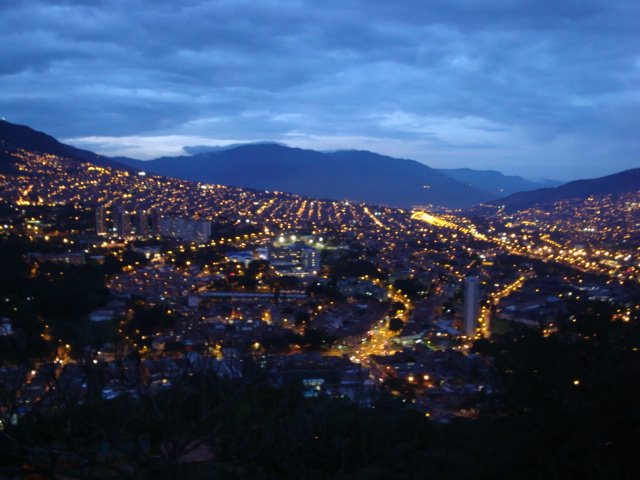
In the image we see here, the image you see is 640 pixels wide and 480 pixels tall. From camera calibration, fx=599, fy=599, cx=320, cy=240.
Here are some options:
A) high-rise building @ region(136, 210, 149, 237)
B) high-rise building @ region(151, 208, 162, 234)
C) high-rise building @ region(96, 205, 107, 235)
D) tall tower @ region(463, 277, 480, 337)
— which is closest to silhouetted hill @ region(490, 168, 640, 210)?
high-rise building @ region(151, 208, 162, 234)

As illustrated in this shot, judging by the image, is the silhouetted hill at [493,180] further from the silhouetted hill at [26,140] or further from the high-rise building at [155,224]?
the high-rise building at [155,224]

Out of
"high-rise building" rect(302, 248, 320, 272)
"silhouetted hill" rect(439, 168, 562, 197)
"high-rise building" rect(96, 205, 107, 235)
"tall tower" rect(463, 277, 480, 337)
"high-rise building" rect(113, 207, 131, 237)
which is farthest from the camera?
"silhouetted hill" rect(439, 168, 562, 197)

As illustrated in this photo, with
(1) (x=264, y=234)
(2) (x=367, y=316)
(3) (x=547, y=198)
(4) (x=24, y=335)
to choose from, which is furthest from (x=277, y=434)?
(3) (x=547, y=198)

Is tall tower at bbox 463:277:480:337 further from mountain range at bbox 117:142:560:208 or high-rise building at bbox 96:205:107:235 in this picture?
mountain range at bbox 117:142:560:208

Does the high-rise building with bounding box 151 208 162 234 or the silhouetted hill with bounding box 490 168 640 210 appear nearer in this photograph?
the high-rise building with bounding box 151 208 162 234

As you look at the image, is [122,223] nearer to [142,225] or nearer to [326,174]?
[142,225]

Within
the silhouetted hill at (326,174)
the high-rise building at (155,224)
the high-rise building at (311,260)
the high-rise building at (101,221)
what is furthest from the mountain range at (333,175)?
the high-rise building at (311,260)

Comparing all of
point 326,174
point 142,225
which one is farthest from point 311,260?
point 326,174
